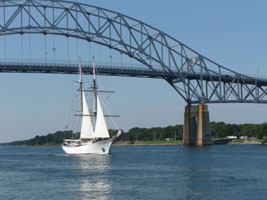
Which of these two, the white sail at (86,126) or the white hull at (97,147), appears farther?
the white sail at (86,126)

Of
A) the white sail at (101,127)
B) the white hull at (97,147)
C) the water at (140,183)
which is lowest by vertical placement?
the water at (140,183)

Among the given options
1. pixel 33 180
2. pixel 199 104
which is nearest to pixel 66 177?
pixel 33 180

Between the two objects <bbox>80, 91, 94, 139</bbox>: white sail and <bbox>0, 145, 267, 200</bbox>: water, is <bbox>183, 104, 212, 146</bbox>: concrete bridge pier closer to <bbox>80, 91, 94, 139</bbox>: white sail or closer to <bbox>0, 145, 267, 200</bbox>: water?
<bbox>80, 91, 94, 139</bbox>: white sail

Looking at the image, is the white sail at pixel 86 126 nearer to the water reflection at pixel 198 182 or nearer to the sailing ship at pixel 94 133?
the sailing ship at pixel 94 133

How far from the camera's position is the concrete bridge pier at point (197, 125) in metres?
117

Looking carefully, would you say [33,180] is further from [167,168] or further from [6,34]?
[6,34]

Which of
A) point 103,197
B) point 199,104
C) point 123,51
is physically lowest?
point 103,197

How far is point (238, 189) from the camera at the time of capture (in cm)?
4094

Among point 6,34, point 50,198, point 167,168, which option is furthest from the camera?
point 6,34

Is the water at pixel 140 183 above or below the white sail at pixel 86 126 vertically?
below

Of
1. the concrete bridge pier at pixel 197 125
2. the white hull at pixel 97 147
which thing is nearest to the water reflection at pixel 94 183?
the white hull at pixel 97 147

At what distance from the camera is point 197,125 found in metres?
119

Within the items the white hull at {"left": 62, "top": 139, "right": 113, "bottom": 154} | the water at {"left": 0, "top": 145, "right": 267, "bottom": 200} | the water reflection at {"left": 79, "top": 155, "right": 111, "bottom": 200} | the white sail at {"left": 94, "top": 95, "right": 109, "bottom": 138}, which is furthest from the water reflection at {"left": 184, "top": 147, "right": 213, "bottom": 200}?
the white hull at {"left": 62, "top": 139, "right": 113, "bottom": 154}

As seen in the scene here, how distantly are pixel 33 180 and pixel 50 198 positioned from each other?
11.9m
